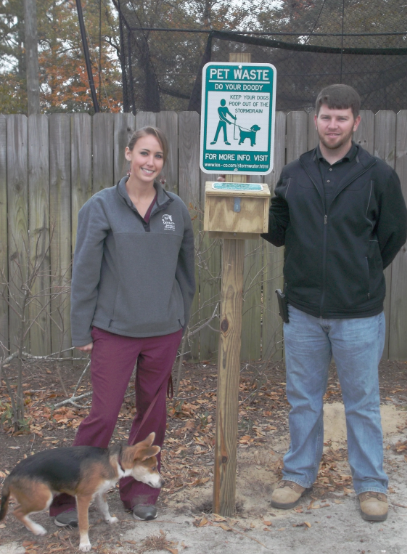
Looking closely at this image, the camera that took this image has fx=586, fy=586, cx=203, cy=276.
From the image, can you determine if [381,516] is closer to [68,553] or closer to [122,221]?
[68,553]

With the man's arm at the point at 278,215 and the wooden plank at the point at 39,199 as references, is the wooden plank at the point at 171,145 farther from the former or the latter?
the man's arm at the point at 278,215

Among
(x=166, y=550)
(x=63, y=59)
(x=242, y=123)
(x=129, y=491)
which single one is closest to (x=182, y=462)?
(x=129, y=491)

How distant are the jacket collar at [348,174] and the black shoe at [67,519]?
2.24 metres

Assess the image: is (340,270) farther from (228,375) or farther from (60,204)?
(60,204)

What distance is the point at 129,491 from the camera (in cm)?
341

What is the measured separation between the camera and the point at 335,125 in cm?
324

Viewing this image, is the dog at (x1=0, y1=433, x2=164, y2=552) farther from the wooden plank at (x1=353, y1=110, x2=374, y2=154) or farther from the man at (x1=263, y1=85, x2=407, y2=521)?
the wooden plank at (x1=353, y1=110, x2=374, y2=154)

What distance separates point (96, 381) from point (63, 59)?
78.0 feet

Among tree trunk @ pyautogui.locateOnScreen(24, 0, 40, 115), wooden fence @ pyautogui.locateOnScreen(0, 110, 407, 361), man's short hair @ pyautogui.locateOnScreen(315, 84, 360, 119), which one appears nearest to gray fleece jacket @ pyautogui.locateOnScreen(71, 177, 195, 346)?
man's short hair @ pyautogui.locateOnScreen(315, 84, 360, 119)

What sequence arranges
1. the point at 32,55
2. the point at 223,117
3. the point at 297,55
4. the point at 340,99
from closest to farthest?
the point at 223,117 < the point at 340,99 < the point at 297,55 < the point at 32,55

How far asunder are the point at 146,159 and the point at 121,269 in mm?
610

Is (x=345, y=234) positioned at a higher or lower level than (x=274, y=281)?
higher

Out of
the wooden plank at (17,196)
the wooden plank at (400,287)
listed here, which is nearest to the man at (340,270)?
the wooden plank at (400,287)

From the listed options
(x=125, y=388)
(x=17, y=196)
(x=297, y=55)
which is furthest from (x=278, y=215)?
(x=297, y=55)
